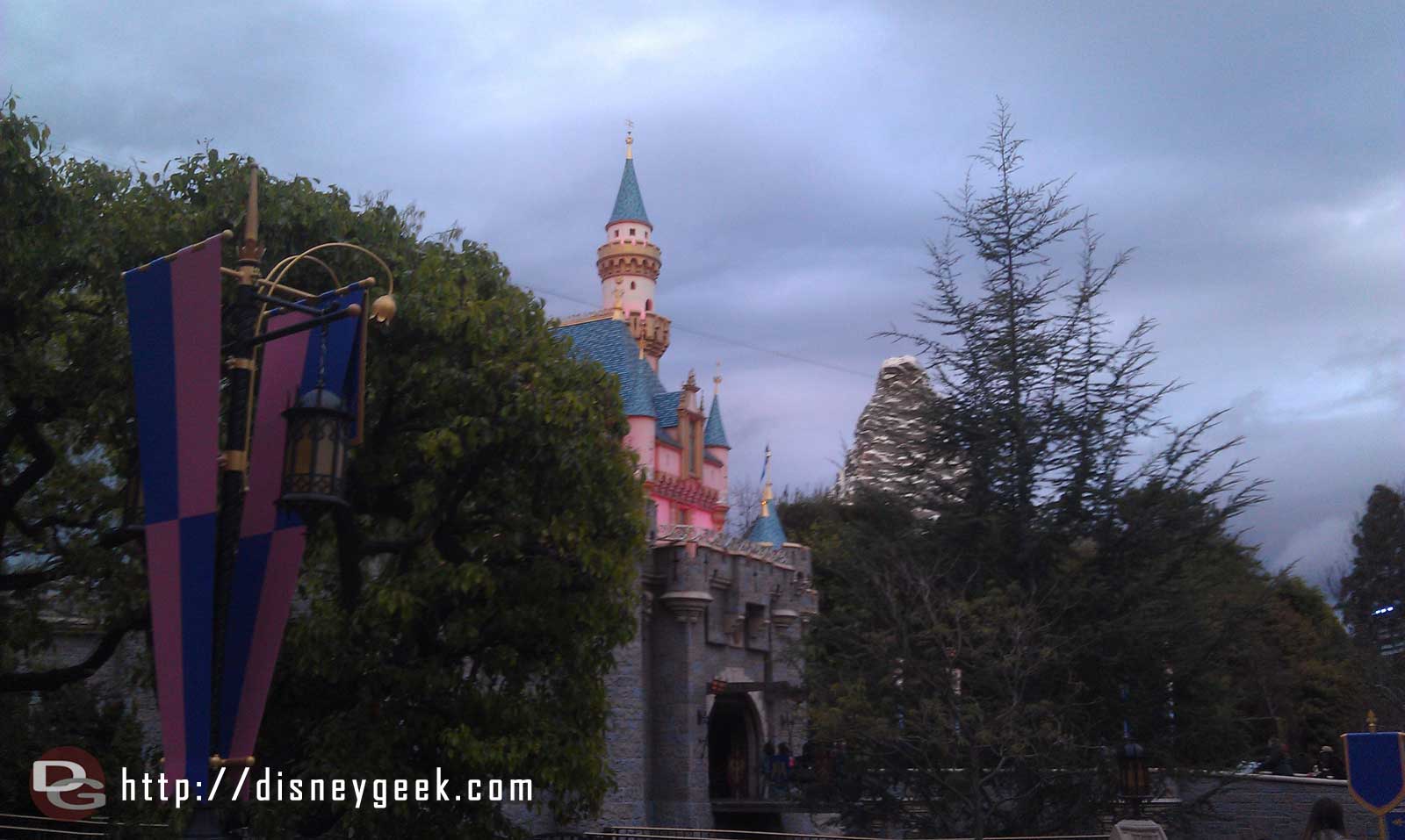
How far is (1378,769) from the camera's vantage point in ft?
28.5

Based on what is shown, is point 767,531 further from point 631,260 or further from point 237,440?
point 237,440

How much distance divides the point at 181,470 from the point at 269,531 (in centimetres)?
85

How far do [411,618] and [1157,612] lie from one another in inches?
387

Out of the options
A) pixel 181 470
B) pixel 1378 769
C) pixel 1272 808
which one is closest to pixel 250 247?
pixel 181 470

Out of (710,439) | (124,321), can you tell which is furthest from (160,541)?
(710,439)

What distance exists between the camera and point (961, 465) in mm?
18422

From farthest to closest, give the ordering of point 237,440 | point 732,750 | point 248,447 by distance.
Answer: point 732,750 → point 248,447 → point 237,440

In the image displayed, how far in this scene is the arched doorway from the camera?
3145 centimetres

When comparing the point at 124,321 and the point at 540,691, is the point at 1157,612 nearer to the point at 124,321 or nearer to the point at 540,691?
the point at 540,691

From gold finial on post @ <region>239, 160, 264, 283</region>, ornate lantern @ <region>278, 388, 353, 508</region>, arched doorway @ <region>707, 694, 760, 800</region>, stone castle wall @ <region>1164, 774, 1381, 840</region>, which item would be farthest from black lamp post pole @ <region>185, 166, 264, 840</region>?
arched doorway @ <region>707, 694, 760, 800</region>

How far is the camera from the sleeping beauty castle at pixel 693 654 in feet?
89.1

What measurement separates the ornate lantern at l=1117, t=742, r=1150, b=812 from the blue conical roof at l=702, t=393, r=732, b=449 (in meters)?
28.7

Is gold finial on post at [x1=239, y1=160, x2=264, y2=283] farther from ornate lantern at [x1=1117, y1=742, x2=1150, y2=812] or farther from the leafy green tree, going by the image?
ornate lantern at [x1=1117, y1=742, x2=1150, y2=812]

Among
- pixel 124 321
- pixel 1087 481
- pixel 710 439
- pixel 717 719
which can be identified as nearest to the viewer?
pixel 124 321
